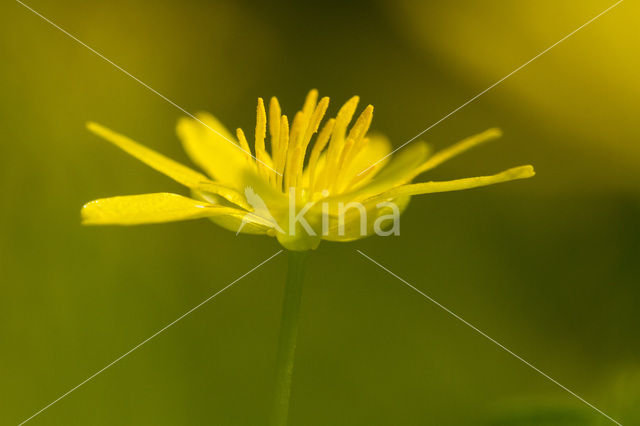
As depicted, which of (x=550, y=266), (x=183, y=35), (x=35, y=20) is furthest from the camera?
(x=183, y=35)

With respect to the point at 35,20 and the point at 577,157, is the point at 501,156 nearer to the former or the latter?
the point at 577,157

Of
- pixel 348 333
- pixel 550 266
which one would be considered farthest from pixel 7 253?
pixel 550 266

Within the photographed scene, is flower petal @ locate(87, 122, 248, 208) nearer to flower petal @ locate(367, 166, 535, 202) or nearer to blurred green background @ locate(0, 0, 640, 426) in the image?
flower petal @ locate(367, 166, 535, 202)

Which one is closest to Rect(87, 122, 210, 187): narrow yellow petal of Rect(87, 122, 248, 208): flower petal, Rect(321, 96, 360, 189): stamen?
Rect(87, 122, 248, 208): flower petal

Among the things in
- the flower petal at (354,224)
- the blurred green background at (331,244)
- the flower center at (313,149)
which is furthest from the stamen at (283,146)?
the blurred green background at (331,244)

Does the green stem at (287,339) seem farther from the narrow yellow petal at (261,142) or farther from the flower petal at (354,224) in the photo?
the narrow yellow petal at (261,142)

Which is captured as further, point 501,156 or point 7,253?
point 501,156

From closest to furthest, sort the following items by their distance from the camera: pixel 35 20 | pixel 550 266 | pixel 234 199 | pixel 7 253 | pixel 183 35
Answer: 1. pixel 234 199
2. pixel 7 253
3. pixel 550 266
4. pixel 35 20
5. pixel 183 35
